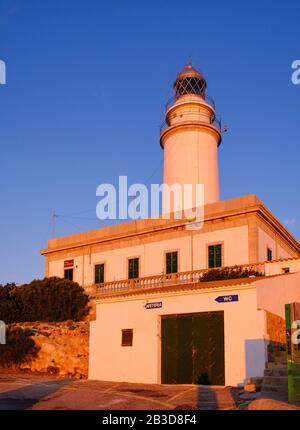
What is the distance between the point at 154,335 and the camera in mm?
17312

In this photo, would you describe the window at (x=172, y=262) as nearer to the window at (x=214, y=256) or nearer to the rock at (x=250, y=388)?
the window at (x=214, y=256)

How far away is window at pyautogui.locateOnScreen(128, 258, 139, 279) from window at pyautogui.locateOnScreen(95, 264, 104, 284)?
6.58 ft

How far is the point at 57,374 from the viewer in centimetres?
1977

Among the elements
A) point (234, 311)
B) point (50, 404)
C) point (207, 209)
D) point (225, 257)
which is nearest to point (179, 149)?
point (207, 209)

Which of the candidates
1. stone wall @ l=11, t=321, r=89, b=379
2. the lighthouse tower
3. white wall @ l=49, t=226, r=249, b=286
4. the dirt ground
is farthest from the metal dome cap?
the dirt ground

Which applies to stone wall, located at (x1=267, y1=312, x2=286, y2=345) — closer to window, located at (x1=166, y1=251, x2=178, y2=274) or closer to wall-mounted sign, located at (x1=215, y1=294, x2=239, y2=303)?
wall-mounted sign, located at (x1=215, y1=294, x2=239, y2=303)

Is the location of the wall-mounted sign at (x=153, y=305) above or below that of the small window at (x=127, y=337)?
above

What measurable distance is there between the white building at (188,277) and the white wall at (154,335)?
0.03 m

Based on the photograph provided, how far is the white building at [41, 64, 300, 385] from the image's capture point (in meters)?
15.7

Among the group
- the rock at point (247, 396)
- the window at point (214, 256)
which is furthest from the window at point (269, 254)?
the rock at point (247, 396)

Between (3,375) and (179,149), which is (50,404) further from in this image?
(179,149)

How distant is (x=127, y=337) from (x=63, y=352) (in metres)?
3.49

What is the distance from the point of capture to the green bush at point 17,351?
2034cm

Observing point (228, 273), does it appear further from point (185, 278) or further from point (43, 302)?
point (43, 302)
